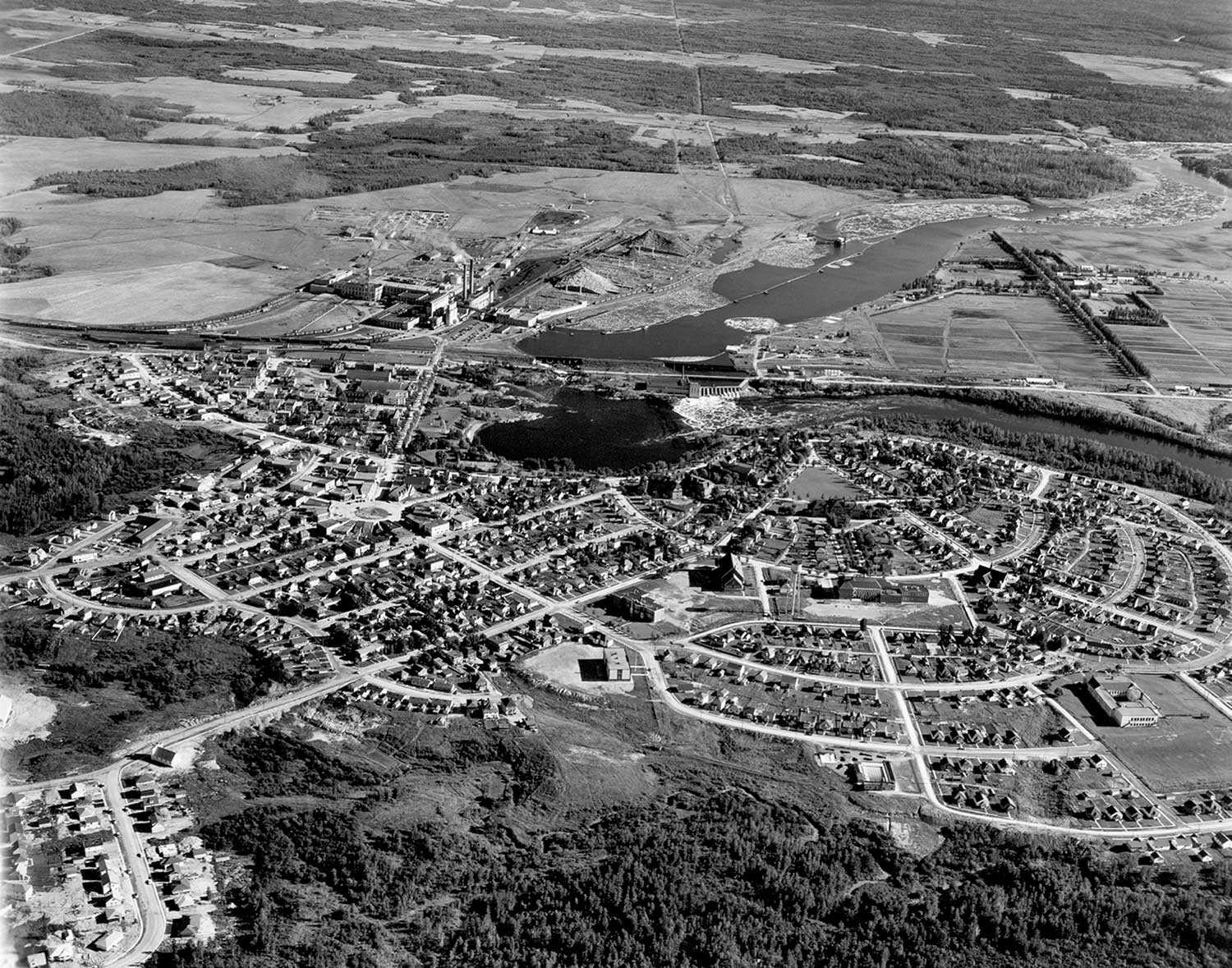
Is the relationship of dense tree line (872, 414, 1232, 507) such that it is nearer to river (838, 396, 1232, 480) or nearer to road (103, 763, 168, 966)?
river (838, 396, 1232, 480)

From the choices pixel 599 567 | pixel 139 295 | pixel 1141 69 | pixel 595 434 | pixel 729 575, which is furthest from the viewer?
pixel 1141 69

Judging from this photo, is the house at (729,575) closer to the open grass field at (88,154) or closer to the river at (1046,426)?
the river at (1046,426)

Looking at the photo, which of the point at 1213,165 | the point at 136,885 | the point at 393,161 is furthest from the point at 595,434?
the point at 1213,165

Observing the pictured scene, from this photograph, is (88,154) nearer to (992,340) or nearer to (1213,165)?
(992,340)

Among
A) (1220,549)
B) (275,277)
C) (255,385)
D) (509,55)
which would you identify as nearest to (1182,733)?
(1220,549)

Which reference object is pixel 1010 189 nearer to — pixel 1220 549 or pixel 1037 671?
pixel 1220 549

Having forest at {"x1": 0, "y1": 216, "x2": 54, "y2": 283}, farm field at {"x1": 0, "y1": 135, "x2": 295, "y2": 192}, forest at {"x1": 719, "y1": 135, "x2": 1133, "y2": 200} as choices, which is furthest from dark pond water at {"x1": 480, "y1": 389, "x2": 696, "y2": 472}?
forest at {"x1": 719, "y1": 135, "x2": 1133, "y2": 200}
